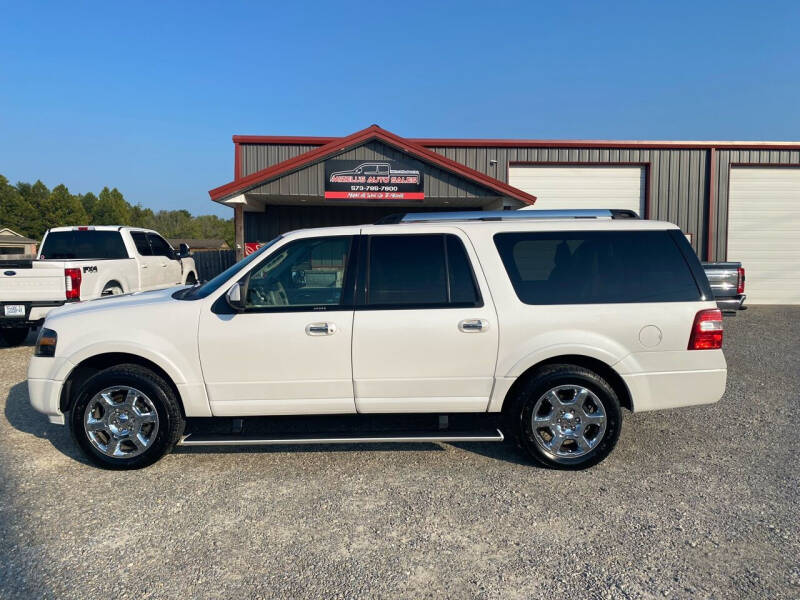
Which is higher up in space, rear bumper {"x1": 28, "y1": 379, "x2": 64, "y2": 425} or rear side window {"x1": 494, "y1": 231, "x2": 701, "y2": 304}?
rear side window {"x1": 494, "y1": 231, "x2": 701, "y2": 304}

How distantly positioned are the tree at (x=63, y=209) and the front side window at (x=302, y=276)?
349ft

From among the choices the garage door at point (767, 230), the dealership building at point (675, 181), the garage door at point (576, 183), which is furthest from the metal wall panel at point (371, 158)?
the garage door at point (767, 230)

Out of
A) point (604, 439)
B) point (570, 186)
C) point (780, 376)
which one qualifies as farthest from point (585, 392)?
point (570, 186)

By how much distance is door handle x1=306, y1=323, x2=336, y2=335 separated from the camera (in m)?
4.13

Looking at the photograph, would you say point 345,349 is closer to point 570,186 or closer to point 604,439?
point 604,439

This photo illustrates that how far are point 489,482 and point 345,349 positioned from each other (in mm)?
1432

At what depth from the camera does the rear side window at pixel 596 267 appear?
4273mm

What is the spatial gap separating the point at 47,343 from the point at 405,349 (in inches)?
109

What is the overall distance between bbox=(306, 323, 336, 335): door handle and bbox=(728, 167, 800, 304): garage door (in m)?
16.7

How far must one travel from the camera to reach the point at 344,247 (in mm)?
4418

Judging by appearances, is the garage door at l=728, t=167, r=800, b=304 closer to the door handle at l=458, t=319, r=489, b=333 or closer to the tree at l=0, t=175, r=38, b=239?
the door handle at l=458, t=319, r=489, b=333

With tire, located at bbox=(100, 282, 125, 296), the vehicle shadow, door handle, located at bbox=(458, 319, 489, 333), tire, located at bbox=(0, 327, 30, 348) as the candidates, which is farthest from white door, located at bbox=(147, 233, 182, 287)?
door handle, located at bbox=(458, 319, 489, 333)

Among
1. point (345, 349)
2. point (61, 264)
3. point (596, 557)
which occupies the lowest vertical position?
point (596, 557)

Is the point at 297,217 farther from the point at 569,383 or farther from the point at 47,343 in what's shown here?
the point at 569,383
